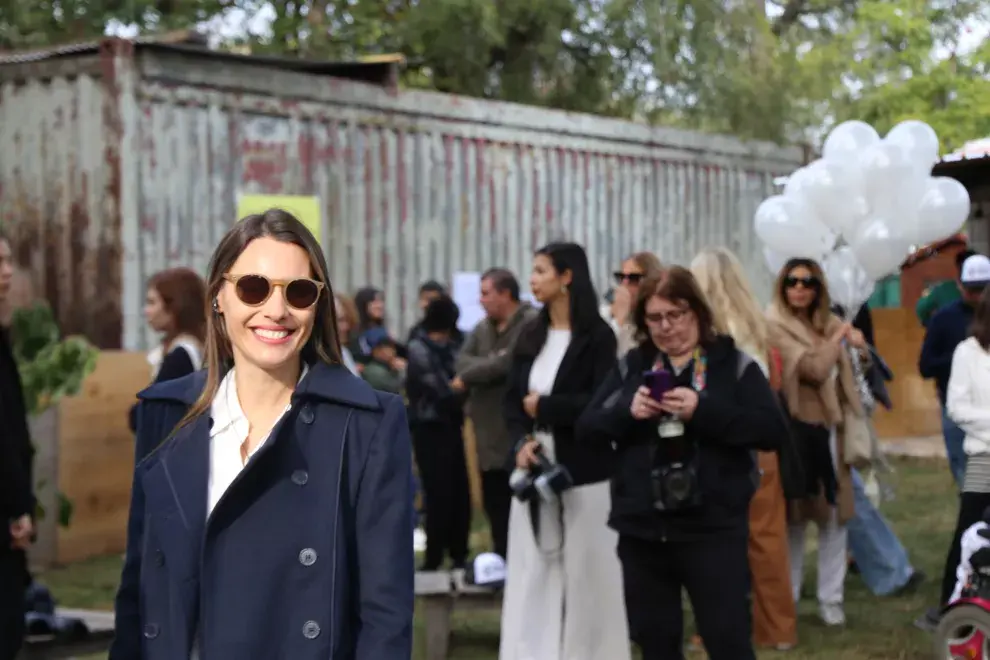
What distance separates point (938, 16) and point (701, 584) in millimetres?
27855

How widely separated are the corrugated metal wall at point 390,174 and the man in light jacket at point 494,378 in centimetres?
399

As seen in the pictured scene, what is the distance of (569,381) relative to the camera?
24.6 ft

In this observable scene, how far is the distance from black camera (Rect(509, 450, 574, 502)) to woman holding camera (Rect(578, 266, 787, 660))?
111 centimetres

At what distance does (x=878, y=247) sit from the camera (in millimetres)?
9484

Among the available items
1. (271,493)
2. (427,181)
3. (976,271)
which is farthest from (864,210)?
(271,493)

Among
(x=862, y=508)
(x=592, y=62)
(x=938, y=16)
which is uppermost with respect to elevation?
(x=938, y=16)

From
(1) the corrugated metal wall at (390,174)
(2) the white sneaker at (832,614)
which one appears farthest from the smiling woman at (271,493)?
(1) the corrugated metal wall at (390,174)

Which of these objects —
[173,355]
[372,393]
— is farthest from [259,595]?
[173,355]

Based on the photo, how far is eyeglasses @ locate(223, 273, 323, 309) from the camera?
10.9 feet

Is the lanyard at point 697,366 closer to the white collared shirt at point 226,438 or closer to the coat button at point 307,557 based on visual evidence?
the white collared shirt at point 226,438

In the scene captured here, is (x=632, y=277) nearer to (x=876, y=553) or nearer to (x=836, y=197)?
(x=836, y=197)

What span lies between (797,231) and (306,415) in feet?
22.4

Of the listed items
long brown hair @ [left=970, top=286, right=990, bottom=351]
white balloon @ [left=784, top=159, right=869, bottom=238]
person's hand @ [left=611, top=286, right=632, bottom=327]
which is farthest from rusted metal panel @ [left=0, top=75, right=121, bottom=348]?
long brown hair @ [left=970, top=286, right=990, bottom=351]

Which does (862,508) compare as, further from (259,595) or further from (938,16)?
(938,16)
